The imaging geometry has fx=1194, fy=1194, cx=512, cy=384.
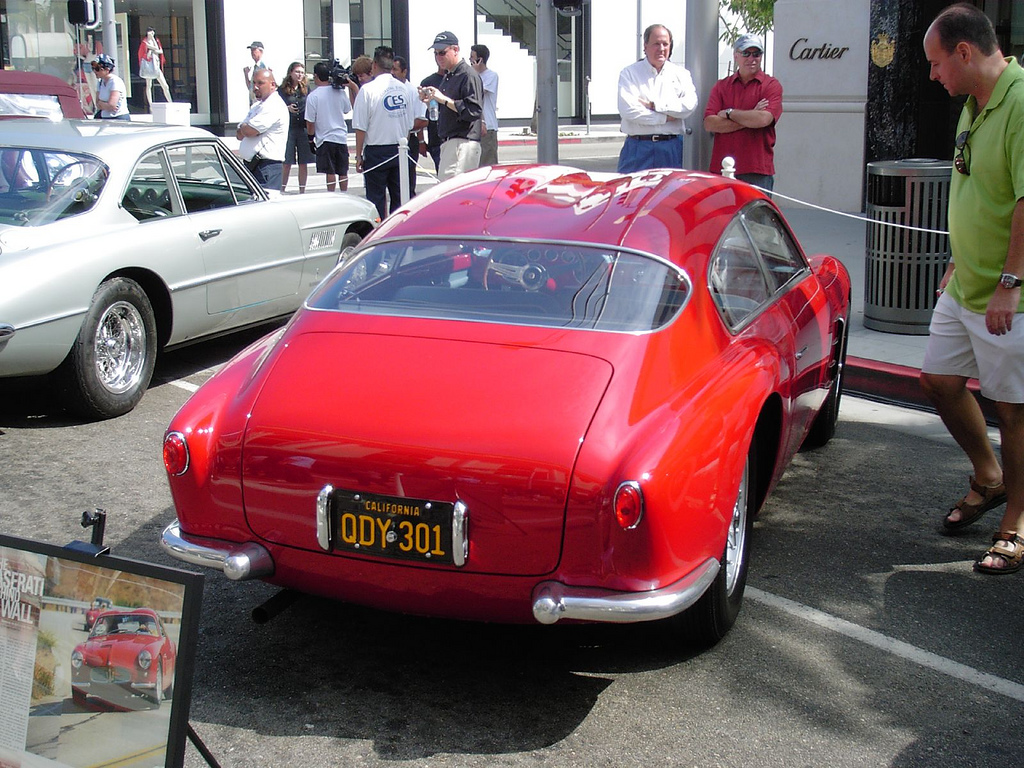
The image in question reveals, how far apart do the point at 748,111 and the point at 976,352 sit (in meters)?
4.48

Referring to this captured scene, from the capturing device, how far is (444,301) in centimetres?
421

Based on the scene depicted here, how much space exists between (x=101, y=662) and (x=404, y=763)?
3.42 feet

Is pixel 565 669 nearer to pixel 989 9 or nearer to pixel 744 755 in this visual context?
pixel 744 755

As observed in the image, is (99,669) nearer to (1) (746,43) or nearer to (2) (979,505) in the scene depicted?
(2) (979,505)

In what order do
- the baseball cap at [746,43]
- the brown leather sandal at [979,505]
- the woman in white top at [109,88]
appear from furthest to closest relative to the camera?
the woman in white top at [109,88]
the baseball cap at [746,43]
the brown leather sandal at [979,505]

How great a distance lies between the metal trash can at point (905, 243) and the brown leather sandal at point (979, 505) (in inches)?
131

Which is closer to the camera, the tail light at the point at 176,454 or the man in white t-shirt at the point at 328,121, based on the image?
the tail light at the point at 176,454

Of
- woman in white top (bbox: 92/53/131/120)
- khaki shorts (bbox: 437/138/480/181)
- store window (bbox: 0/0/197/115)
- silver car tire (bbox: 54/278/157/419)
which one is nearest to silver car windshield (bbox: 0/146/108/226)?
silver car tire (bbox: 54/278/157/419)

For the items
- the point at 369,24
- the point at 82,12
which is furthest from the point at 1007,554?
the point at 369,24

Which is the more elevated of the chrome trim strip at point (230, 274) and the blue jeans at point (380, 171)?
the blue jeans at point (380, 171)

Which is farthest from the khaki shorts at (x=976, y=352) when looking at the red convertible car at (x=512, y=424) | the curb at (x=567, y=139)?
the curb at (x=567, y=139)

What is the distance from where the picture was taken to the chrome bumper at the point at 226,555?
3.60 metres

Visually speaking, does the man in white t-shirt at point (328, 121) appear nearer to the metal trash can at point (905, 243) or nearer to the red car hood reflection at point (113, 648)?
the metal trash can at point (905, 243)

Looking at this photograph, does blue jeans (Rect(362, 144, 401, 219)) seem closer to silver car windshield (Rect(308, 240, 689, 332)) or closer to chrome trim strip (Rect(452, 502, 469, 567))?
silver car windshield (Rect(308, 240, 689, 332))
